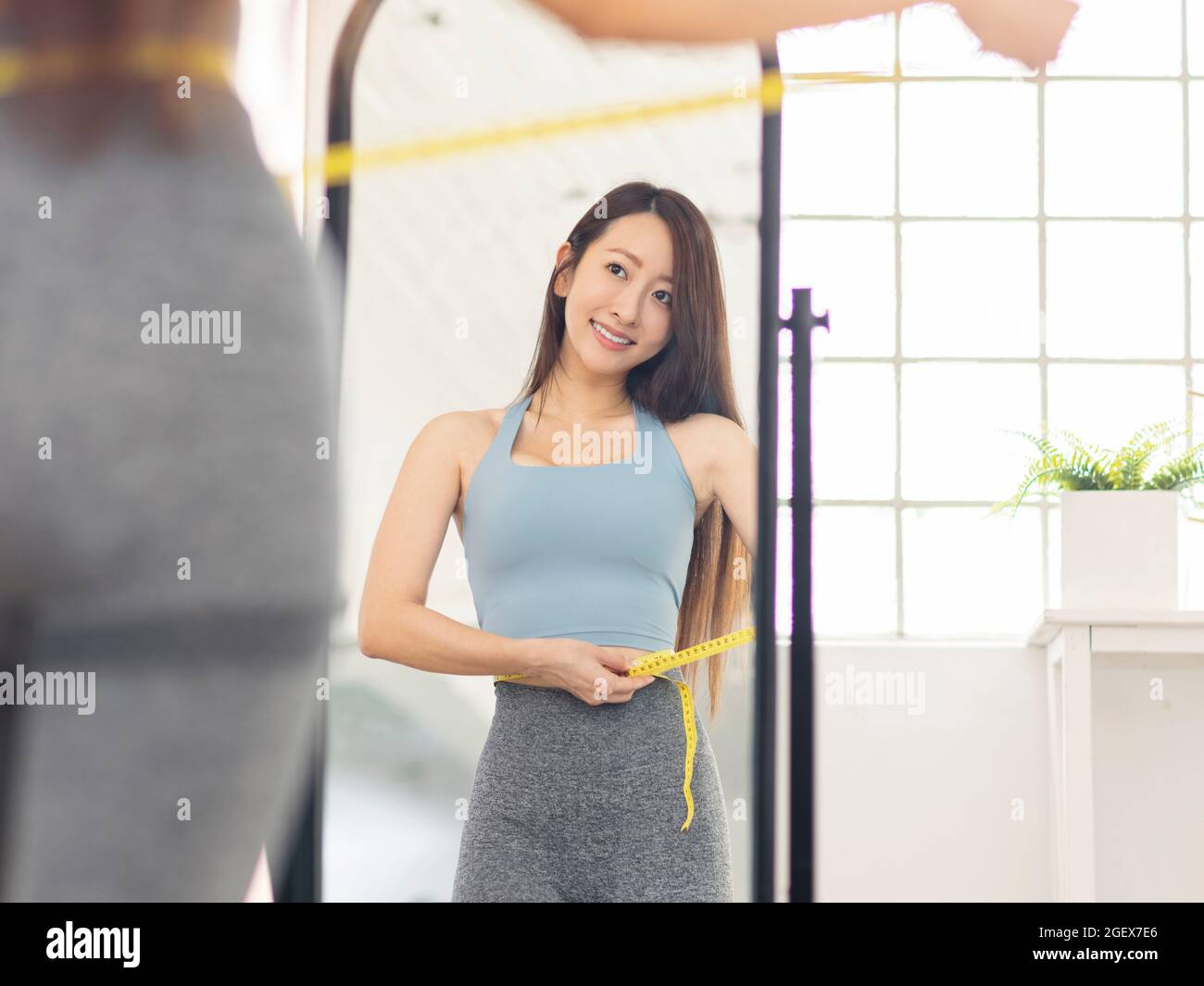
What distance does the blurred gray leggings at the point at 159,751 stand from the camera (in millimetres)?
1745

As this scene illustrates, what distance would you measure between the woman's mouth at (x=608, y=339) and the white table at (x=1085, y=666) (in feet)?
2.50

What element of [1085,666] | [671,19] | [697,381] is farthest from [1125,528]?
[671,19]

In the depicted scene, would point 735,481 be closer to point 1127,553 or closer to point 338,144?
point 338,144

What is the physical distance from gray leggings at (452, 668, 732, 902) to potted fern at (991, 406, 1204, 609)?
918mm

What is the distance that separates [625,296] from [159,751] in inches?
32.2

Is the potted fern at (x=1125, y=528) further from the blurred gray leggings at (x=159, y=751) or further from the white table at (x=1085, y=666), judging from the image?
the blurred gray leggings at (x=159, y=751)

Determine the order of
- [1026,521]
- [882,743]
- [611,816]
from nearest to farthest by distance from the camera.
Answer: [611,816]
[882,743]
[1026,521]

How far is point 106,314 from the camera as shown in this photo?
1.82 metres

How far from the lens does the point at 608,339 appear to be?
1.54 meters

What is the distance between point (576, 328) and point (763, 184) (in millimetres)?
261

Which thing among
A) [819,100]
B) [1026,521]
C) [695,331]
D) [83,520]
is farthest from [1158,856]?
[83,520]

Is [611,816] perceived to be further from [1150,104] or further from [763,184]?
[1150,104]

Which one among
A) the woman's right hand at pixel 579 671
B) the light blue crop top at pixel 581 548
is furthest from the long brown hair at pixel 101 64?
the woman's right hand at pixel 579 671

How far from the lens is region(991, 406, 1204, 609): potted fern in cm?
208
